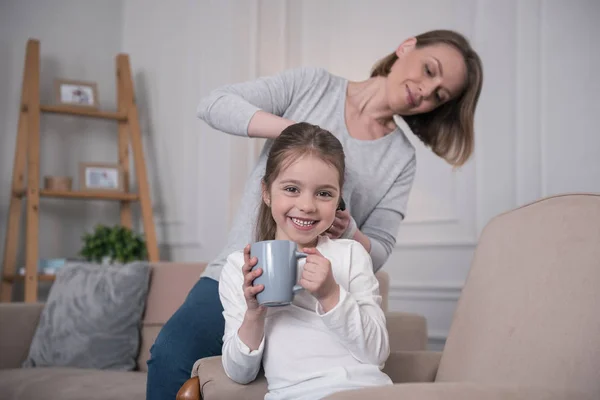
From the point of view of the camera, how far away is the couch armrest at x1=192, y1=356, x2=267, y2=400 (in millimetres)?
1163

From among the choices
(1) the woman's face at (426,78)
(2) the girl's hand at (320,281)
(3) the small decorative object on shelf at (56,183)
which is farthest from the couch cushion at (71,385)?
(3) the small decorative object on shelf at (56,183)

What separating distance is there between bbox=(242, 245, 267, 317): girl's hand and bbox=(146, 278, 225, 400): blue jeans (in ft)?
0.99

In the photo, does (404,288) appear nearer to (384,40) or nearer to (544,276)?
(384,40)

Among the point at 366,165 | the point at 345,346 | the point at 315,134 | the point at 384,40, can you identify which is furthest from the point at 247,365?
the point at 384,40

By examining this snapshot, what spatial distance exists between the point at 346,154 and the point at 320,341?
52 cm

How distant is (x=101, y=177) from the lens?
368 centimetres

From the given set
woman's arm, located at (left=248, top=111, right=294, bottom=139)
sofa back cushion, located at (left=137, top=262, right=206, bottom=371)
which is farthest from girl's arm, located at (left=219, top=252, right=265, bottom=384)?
sofa back cushion, located at (left=137, top=262, right=206, bottom=371)

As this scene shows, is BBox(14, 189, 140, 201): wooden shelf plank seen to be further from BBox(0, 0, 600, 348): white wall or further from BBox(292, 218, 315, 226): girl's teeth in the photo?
BBox(292, 218, 315, 226): girl's teeth

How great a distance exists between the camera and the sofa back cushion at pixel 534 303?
3.41 ft

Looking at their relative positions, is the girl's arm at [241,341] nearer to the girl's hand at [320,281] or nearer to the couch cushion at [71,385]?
the girl's hand at [320,281]

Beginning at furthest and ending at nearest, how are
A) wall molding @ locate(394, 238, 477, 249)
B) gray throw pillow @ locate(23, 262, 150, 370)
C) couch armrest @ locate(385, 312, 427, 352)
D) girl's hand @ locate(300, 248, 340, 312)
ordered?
wall molding @ locate(394, 238, 477, 249) < gray throw pillow @ locate(23, 262, 150, 370) < couch armrest @ locate(385, 312, 427, 352) < girl's hand @ locate(300, 248, 340, 312)

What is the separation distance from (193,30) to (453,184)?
67.6 inches

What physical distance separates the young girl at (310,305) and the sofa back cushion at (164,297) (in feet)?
3.51

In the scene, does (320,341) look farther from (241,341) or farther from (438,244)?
(438,244)
